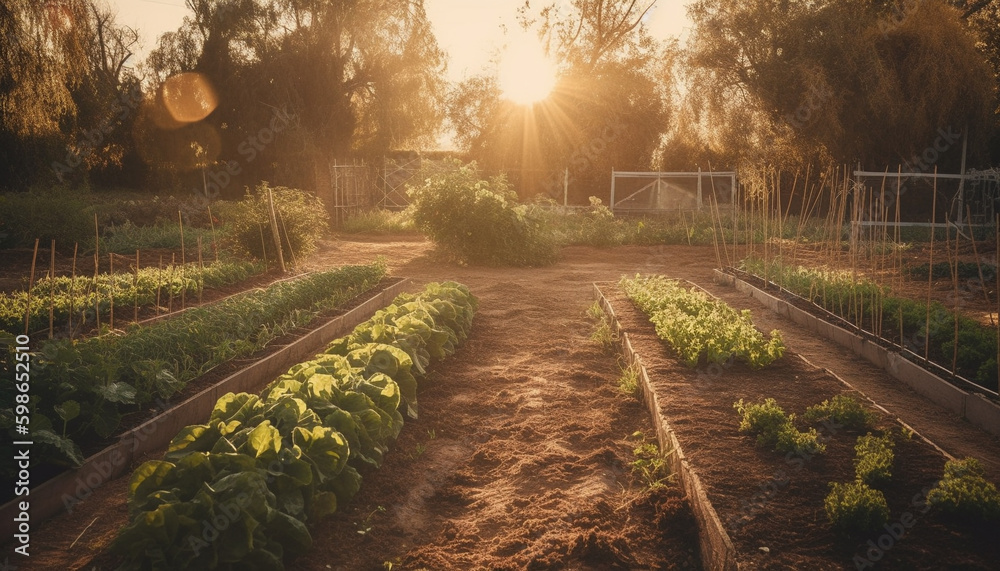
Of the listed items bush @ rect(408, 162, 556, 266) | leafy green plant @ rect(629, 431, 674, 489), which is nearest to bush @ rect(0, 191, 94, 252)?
bush @ rect(408, 162, 556, 266)

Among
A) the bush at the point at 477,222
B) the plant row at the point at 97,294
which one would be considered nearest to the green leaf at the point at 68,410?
the plant row at the point at 97,294

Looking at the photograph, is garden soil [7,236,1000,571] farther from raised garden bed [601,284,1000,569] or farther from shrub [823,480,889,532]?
shrub [823,480,889,532]

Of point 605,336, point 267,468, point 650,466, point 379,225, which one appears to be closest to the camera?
point 267,468

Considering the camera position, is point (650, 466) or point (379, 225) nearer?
point (650, 466)

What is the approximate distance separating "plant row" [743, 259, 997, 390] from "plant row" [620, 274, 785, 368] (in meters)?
1.23

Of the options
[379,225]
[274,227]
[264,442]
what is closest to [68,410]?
[264,442]

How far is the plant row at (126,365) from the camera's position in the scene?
156 inches

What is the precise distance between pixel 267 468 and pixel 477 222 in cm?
999

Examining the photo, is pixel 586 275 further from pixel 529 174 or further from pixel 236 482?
pixel 529 174

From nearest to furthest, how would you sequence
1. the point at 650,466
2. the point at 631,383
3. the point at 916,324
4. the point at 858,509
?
the point at 858,509, the point at 650,466, the point at 631,383, the point at 916,324

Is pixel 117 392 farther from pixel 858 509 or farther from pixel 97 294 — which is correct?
pixel 858 509

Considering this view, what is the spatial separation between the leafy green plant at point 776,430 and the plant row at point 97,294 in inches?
209

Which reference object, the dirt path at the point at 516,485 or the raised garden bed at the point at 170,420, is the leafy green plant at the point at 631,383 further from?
the raised garden bed at the point at 170,420

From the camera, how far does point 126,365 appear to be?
495cm
